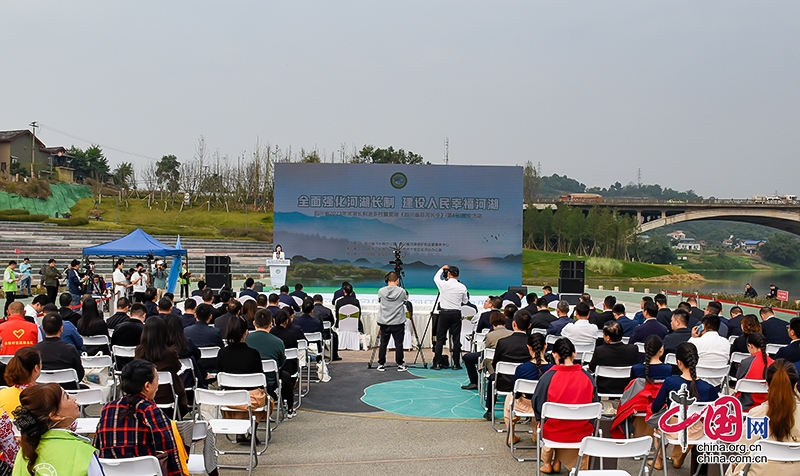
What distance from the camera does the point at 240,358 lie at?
502cm

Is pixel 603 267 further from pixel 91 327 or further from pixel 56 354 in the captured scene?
pixel 56 354

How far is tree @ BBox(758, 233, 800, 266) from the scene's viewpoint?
7262 centimetres

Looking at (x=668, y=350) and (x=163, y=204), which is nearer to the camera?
(x=668, y=350)

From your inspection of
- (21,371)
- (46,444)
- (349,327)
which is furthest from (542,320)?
(46,444)

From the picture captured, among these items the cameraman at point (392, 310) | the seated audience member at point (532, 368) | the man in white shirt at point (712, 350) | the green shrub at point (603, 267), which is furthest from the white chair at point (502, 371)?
the green shrub at point (603, 267)

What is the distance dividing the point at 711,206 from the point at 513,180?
128 ft

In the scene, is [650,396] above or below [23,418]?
below

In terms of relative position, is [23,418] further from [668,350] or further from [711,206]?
[711,206]

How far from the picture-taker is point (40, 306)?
7066mm

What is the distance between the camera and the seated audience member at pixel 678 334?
614 cm

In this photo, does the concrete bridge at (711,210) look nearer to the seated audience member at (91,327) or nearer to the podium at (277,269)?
the podium at (277,269)

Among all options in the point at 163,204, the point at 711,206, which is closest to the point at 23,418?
the point at 163,204

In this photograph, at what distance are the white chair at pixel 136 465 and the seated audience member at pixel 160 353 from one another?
162cm

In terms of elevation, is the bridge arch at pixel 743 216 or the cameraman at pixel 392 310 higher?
the bridge arch at pixel 743 216
